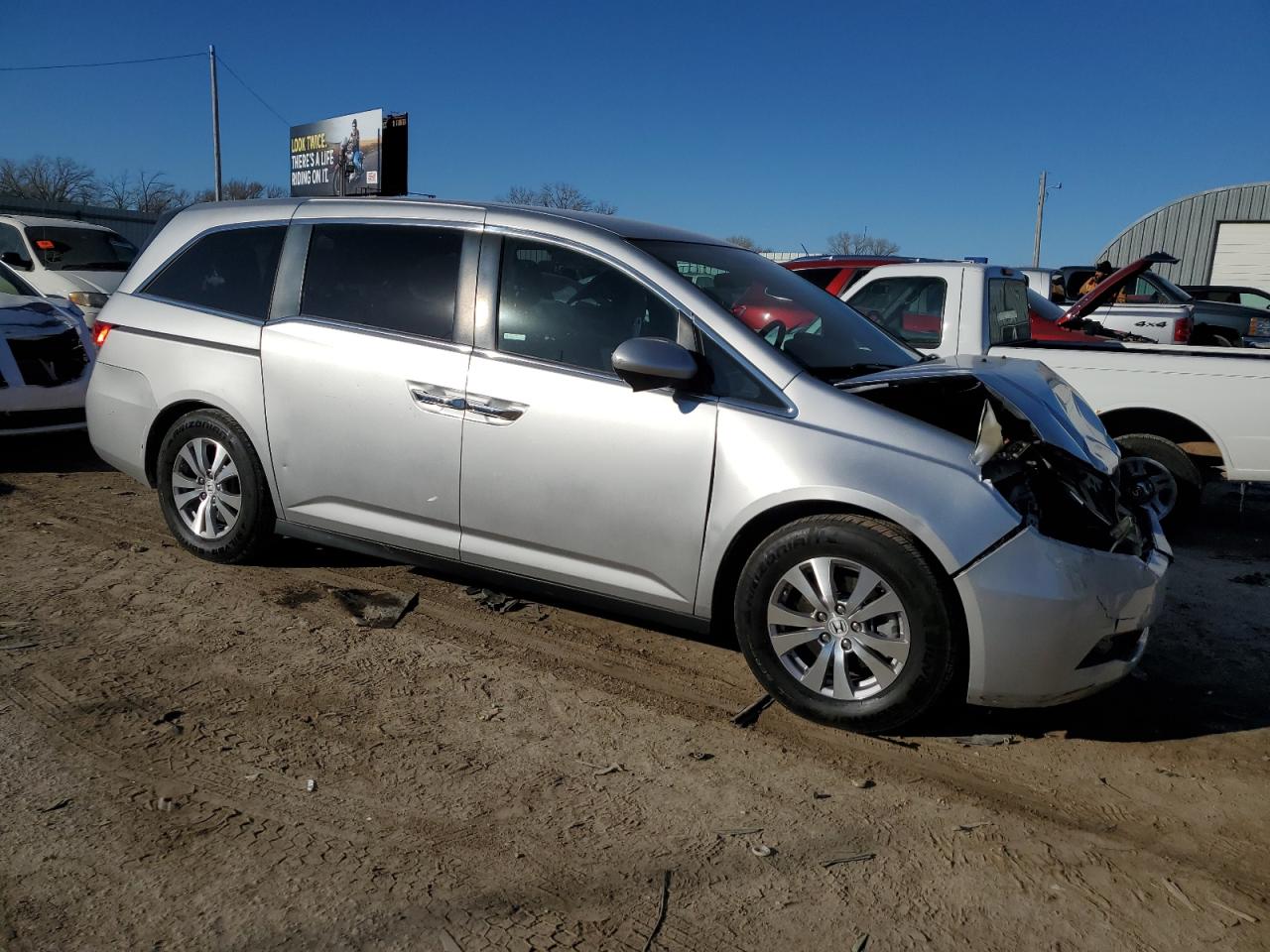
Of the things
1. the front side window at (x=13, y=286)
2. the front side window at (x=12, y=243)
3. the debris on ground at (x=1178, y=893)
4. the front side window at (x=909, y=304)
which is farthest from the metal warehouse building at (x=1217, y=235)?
the debris on ground at (x=1178, y=893)

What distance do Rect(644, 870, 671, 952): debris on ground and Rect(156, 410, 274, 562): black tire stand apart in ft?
9.79

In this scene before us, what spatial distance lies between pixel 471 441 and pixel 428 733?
1.22 m

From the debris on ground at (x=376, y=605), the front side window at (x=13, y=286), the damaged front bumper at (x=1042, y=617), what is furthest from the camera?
the front side window at (x=13, y=286)

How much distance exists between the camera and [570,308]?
4.06 meters

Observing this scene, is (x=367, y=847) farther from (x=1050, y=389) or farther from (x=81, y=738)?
(x=1050, y=389)

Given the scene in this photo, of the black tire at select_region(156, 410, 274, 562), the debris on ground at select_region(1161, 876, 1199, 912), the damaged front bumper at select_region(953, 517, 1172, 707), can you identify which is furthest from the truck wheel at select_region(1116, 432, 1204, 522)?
the black tire at select_region(156, 410, 274, 562)

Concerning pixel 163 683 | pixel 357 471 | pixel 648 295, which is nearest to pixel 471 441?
pixel 357 471

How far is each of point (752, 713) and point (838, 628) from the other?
503 mm

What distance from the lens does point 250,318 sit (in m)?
4.79

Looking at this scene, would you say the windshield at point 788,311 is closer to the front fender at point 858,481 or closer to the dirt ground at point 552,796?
the front fender at point 858,481

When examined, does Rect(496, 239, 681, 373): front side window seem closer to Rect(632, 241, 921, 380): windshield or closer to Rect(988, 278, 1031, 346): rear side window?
Rect(632, 241, 921, 380): windshield


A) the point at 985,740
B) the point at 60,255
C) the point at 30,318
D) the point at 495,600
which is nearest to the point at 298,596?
the point at 495,600

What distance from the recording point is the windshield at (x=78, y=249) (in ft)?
42.8

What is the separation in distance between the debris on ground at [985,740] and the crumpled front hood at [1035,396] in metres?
1.06
